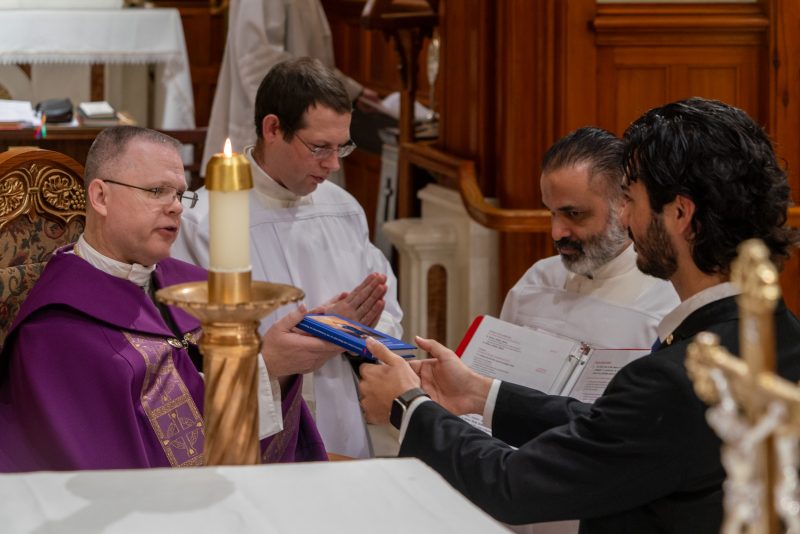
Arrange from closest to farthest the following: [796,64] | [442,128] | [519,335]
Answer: [519,335]
[796,64]
[442,128]

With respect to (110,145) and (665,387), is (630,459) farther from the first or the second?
(110,145)

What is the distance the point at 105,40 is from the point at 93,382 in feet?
22.2

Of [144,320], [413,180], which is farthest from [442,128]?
[144,320]

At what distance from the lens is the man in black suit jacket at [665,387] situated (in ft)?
7.11

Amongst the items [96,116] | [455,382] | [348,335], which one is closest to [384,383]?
[455,382]

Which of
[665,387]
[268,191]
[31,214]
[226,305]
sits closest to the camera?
[226,305]

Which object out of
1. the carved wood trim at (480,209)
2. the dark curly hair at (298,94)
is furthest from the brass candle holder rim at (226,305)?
the carved wood trim at (480,209)

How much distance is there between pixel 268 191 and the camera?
399 centimetres

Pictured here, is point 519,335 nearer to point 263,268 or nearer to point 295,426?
point 295,426

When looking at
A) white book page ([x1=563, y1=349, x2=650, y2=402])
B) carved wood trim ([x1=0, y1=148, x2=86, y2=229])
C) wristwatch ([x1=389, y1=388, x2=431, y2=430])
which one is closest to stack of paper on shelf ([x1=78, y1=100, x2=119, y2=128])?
carved wood trim ([x1=0, y1=148, x2=86, y2=229])

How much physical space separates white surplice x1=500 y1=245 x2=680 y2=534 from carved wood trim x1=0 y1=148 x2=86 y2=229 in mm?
1411

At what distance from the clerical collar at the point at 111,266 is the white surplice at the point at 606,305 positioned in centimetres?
126

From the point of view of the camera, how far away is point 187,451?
283cm

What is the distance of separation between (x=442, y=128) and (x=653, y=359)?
3.77m
